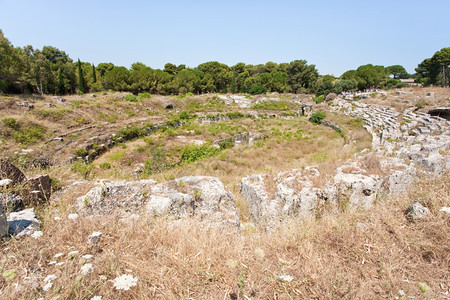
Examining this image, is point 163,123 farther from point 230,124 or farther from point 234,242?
point 234,242

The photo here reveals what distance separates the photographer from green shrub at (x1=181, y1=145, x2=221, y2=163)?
14492 millimetres

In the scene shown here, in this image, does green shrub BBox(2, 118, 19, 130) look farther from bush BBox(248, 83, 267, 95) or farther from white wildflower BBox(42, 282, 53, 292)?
bush BBox(248, 83, 267, 95)

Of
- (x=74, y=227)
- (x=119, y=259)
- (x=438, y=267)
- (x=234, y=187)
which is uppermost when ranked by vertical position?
(x=74, y=227)

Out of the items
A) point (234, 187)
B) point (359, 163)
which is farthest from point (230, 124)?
point (359, 163)

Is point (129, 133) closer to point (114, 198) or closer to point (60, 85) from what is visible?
point (114, 198)

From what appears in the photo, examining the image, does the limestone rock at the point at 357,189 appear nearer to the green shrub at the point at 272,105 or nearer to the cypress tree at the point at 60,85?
the green shrub at the point at 272,105

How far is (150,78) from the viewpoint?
44969 millimetres

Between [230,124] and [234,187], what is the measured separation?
58.0 feet

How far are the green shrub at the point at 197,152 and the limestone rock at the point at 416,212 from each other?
11934 mm

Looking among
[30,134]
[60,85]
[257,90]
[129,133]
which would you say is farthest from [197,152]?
[257,90]

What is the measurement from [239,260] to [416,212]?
2.95m

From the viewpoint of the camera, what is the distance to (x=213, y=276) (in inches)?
96.7

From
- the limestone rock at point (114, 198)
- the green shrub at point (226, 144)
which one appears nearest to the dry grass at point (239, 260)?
the limestone rock at point (114, 198)

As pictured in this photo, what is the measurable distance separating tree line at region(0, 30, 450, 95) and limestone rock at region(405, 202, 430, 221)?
31538 mm
